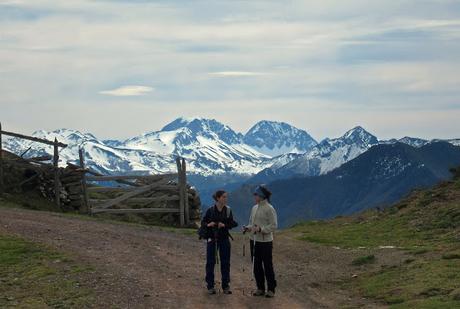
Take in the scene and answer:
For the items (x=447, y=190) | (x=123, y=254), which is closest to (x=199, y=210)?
(x=447, y=190)

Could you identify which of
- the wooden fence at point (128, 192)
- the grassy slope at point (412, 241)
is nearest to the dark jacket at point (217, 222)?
the grassy slope at point (412, 241)

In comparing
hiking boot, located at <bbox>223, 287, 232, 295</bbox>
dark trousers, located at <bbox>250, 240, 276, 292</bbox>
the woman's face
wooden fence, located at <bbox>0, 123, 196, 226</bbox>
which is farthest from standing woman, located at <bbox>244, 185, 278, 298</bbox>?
wooden fence, located at <bbox>0, 123, 196, 226</bbox>

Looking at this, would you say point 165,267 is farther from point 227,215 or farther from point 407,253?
point 407,253

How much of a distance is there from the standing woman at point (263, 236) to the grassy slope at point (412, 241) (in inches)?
104

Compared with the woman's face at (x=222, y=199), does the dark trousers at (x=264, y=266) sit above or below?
below

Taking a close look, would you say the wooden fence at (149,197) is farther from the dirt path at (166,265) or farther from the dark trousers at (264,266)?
the dark trousers at (264,266)

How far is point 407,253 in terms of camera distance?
78.0 feet

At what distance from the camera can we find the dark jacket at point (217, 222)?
1792 centimetres

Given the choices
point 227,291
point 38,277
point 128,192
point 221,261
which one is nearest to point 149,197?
point 128,192

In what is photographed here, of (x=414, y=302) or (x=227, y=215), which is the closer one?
(x=414, y=302)

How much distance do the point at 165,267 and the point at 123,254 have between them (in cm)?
232

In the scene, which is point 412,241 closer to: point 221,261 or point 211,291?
point 221,261

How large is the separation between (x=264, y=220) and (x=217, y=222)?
3.89 ft

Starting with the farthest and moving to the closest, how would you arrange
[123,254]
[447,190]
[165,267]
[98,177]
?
[98,177] < [447,190] < [123,254] < [165,267]
